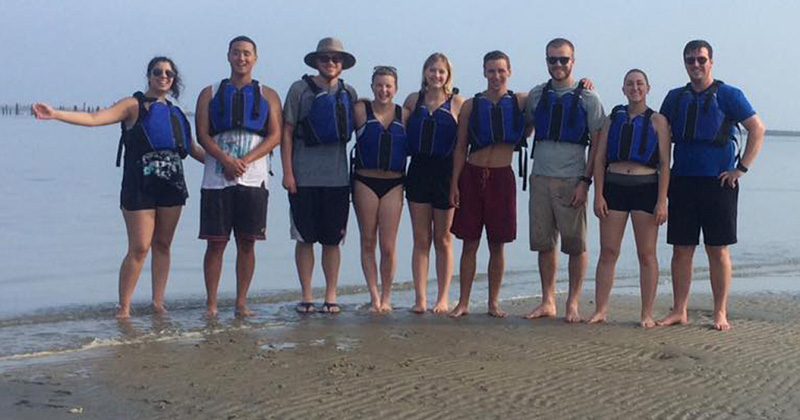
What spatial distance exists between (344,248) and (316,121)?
6.33m

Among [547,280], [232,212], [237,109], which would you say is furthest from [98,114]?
[547,280]

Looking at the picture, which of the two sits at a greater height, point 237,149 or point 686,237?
point 237,149

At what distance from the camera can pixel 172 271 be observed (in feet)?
A: 35.9

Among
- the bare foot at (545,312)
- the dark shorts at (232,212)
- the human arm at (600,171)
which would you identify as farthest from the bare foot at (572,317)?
the dark shorts at (232,212)

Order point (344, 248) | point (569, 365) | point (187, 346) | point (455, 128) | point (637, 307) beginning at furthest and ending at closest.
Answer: point (344, 248)
point (637, 307)
point (455, 128)
point (187, 346)
point (569, 365)

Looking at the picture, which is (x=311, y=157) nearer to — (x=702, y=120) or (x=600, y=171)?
(x=600, y=171)

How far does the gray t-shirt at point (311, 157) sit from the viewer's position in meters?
7.34

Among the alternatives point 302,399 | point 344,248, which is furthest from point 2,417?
point 344,248

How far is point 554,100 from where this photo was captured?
7051 mm

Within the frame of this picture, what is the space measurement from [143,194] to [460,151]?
2355 millimetres

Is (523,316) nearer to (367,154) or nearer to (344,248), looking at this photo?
(367,154)

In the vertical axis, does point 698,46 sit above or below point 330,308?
above

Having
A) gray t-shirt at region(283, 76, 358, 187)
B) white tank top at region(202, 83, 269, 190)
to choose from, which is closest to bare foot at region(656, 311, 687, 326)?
gray t-shirt at region(283, 76, 358, 187)

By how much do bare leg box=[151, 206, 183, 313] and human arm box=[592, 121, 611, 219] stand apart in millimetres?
3062
